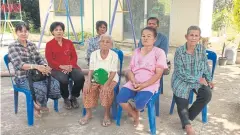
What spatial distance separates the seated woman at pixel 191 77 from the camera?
290 centimetres

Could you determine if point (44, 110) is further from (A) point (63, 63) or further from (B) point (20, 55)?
(B) point (20, 55)

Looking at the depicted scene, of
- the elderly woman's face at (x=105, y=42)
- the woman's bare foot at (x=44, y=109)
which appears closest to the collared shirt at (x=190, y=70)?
the elderly woman's face at (x=105, y=42)

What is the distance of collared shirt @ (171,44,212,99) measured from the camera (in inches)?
117

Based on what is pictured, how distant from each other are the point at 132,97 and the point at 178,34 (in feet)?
17.3

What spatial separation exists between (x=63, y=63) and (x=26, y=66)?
554mm

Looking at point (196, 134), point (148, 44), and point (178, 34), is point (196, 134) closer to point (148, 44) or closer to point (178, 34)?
point (148, 44)

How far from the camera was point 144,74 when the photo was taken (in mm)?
2953

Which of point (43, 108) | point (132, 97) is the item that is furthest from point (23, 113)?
point (132, 97)

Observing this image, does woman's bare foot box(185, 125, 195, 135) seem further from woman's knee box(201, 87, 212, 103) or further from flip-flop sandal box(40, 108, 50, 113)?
flip-flop sandal box(40, 108, 50, 113)

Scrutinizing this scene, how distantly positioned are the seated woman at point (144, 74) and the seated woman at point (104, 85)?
20cm

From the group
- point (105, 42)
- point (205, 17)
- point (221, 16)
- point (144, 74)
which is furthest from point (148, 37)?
point (221, 16)

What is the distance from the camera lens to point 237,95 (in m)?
3.97

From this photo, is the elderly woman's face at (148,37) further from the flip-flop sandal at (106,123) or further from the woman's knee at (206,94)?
the flip-flop sandal at (106,123)


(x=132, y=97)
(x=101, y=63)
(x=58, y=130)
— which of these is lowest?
(x=58, y=130)
